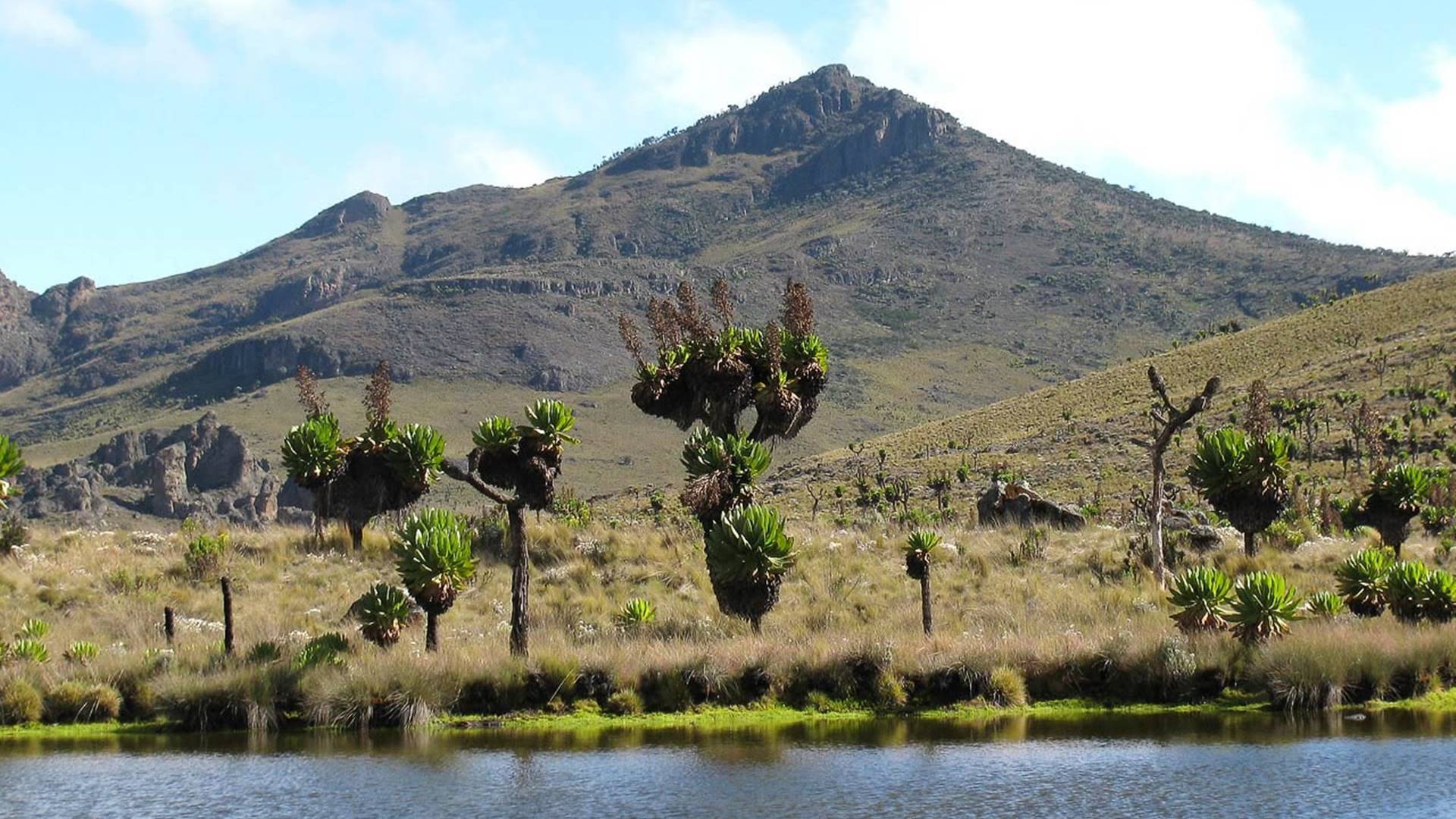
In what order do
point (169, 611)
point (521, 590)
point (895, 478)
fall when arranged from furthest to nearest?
point (895, 478), point (169, 611), point (521, 590)

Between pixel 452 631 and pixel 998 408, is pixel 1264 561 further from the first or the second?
pixel 998 408

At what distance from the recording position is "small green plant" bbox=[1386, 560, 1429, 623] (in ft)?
92.6

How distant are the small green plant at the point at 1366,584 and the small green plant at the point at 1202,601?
3.43 metres

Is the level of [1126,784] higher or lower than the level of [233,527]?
lower

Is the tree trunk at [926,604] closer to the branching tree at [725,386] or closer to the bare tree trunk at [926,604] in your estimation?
the bare tree trunk at [926,604]

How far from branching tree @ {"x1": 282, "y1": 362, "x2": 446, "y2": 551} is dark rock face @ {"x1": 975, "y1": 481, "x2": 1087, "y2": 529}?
1738cm

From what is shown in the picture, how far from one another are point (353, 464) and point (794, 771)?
67.4 feet

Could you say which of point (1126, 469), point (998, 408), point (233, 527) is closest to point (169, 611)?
point (233, 527)

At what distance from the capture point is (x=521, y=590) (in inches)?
1176

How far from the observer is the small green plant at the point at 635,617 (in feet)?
108

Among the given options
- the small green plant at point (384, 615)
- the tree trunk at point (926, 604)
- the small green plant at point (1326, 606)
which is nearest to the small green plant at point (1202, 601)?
the small green plant at point (1326, 606)

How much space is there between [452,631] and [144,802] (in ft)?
43.5

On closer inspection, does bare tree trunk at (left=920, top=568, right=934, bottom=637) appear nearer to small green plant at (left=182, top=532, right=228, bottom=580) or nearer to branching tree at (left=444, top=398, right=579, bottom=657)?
branching tree at (left=444, top=398, right=579, bottom=657)

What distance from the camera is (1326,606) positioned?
95.0ft
